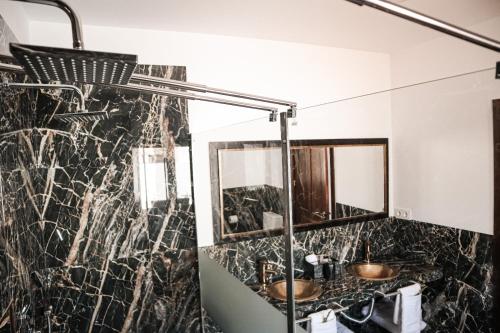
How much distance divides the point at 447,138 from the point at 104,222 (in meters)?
2.09

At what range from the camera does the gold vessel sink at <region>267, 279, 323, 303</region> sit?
1733 mm

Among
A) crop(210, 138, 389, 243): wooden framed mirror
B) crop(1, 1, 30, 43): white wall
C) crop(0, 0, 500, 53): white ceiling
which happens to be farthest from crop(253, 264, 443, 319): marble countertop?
crop(1, 1, 30, 43): white wall

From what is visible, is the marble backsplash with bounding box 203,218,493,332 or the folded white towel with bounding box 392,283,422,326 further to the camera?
the folded white towel with bounding box 392,283,422,326

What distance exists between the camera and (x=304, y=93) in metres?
2.61

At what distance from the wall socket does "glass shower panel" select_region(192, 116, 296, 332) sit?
37.8 inches

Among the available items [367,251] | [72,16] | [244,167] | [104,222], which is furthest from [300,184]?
[72,16]

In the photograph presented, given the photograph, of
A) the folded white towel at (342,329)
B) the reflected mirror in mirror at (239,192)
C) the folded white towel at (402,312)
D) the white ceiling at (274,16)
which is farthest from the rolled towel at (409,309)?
the white ceiling at (274,16)

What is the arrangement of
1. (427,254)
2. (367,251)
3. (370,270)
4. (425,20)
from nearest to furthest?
(425,20), (427,254), (370,270), (367,251)

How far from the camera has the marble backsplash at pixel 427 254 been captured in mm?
1458

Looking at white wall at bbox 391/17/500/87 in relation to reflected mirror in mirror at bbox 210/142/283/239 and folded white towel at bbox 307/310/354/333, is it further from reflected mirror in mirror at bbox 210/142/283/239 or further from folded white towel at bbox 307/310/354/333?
folded white towel at bbox 307/310/354/333

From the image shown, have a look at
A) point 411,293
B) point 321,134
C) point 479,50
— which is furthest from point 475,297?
point 479,50

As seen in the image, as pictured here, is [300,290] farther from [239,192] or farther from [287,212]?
[239,192]

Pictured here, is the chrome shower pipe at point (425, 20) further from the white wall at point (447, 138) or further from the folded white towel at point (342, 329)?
the folded white towel at point (342, 329)

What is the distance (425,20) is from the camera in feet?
2.23
